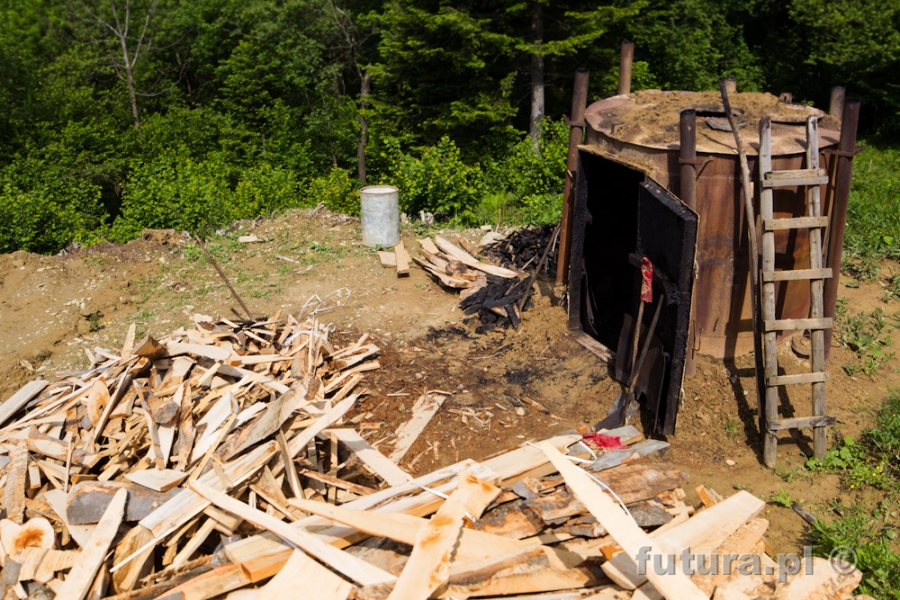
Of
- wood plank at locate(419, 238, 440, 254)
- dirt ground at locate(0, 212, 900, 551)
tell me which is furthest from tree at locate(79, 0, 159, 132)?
wood plank at locate(419, 238, 440, 254)

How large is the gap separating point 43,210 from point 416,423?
13094 mm

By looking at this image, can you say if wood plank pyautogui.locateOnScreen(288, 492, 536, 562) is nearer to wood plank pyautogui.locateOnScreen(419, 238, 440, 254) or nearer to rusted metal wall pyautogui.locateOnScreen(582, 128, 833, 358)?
rusted metal wall pyautogui.locateOnScreen(582, 128, 833, 358)

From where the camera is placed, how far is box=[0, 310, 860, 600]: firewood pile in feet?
13.2

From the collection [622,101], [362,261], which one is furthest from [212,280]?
[622,101]

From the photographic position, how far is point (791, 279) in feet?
19.5

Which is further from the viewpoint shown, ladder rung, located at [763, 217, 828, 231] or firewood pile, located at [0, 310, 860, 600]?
ladder rung, located at [763, 217, 828, 231]

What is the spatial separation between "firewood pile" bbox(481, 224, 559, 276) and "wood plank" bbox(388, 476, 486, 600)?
5195 mm

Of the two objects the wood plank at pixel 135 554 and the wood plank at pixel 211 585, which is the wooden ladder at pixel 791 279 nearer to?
the wood plank at pixel 211 585

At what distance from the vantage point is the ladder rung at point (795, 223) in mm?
5910

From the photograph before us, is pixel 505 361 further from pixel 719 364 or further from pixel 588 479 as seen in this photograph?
pixel 588 479

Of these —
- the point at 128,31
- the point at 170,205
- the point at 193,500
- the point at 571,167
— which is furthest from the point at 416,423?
the point at 128,31

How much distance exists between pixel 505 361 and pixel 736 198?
2.87m

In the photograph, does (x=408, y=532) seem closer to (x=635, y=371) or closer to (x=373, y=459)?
(x=373, y=459)

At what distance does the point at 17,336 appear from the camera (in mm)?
8758
